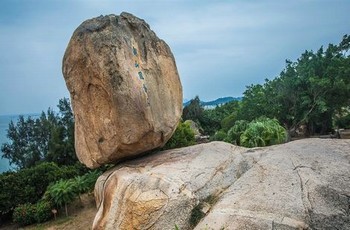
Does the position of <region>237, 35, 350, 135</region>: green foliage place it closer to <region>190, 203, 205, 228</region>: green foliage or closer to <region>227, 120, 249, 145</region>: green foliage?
<region>227, 120, 249, 145</region>: green foliage

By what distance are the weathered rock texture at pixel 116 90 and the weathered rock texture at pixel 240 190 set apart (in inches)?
43.4

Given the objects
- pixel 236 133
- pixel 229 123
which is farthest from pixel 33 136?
pixel 236 133

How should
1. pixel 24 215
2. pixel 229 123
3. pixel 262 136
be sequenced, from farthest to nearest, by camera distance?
pixel 229 123 < pixel 262 136 < pixel 24 215

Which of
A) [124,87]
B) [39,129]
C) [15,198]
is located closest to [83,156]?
[124,87]

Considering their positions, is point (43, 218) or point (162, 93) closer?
point (162, 93)

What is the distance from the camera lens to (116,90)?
8812 millimetres

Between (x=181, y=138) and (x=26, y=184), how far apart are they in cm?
754

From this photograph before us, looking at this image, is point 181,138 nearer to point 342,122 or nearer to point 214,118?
point 342,122

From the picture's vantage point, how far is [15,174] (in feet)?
52.8

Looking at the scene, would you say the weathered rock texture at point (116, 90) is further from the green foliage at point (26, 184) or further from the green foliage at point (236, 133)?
the green foliage at point (236, 133)

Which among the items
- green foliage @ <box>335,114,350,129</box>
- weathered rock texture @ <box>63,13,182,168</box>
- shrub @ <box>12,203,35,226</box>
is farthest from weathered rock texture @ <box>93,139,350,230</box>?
green foliage @ <box>335,114,350,129</box>

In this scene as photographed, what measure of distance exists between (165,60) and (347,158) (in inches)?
237

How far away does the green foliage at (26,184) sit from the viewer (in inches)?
595

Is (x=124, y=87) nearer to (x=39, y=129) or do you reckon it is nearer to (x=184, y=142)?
(x=184, y=142)
